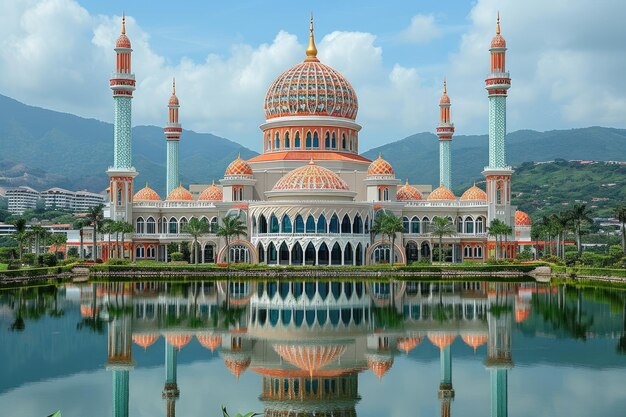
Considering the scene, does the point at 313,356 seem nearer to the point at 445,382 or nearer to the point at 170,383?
the point at 445,382

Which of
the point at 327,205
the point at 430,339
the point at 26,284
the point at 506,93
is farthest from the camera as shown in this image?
the point at 506,93

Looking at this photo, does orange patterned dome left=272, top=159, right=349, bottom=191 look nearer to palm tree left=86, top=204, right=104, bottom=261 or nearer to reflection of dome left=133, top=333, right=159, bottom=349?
palm tree left=86, top=204, right=104, bottom=261

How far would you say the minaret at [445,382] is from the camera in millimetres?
21078

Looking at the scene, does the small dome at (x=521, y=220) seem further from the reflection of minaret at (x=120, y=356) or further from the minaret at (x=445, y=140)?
the reflection of minaret at (x=120, y=356)

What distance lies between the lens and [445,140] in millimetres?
94438

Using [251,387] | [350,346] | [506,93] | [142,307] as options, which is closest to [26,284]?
[142,307]

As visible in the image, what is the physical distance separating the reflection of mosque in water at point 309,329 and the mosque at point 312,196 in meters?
21.8

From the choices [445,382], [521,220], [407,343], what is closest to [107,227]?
[521,220]

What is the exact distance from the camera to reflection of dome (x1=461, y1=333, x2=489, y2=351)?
2930 centimetres

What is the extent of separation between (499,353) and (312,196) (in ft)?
158

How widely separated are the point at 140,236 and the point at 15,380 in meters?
58.8

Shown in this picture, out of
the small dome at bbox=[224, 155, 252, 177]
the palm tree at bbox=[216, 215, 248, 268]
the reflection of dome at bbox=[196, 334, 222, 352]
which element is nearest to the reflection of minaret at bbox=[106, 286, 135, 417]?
the reflection of dome at bbox=[196, 334, 222, 352]

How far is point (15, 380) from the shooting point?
23.5 metres

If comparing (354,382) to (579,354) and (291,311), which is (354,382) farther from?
(291,311)
